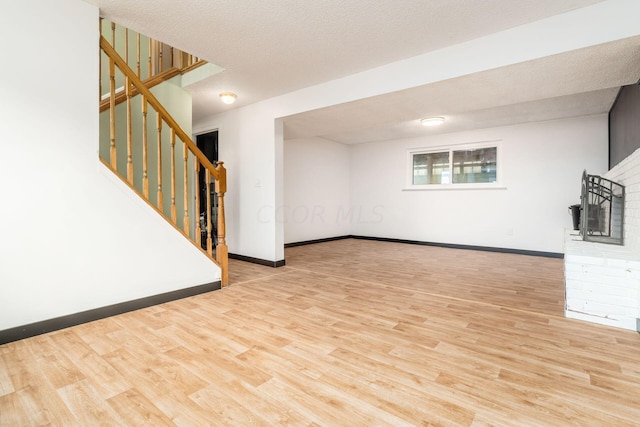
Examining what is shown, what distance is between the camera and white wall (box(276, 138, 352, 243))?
6211 mm

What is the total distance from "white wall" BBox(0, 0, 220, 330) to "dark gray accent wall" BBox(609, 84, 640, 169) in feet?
14.5

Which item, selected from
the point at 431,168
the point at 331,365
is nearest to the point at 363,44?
the point at 331,365

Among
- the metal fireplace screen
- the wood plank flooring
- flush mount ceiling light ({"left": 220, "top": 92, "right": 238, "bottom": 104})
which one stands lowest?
the wood plank flooring

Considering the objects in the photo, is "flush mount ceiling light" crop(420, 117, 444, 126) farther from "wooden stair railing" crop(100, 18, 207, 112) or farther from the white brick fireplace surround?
"wooden stair railing" crop(100, 18, 207, 112)

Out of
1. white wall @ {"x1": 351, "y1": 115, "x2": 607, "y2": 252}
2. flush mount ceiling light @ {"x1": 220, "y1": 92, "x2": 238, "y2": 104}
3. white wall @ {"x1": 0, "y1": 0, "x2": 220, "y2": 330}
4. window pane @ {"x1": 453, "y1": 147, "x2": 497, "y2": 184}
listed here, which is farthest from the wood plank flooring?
window pane @ {"x1": 453, "y1": 147, "x2": 497, "y2": 184}

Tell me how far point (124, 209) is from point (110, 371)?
4.35ft

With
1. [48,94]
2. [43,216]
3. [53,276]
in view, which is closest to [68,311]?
[53,276]

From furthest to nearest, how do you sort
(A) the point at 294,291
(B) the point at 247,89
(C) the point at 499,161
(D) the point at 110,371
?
(C) the point at 499,161, (B) the point at 247,89, (A) the point at 294,291, (D) the point at 110,371

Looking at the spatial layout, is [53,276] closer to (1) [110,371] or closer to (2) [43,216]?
(2) [43,216]

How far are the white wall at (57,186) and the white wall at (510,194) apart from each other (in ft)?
17.6

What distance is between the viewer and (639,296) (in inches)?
84.2

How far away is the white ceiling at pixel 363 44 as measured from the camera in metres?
2.24

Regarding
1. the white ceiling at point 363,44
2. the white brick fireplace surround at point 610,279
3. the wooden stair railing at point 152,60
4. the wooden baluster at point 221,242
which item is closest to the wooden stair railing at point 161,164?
the wooden baluster at point 221,242

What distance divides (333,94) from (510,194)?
3.89 metres
